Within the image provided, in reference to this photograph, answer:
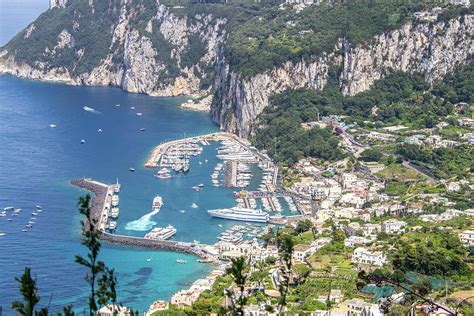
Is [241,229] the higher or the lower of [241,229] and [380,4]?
the lower

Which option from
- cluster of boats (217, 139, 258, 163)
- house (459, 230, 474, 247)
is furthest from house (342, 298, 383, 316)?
cluster of boats (217, 139, 258, 163)

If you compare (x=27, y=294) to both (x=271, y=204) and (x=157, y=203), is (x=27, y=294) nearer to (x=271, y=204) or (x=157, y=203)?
(x=157, y=203)

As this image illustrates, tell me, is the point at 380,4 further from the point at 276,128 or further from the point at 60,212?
the point at 60,212

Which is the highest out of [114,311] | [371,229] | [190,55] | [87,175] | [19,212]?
[114,311]

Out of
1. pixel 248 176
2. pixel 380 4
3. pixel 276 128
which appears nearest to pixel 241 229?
pixel 248 176

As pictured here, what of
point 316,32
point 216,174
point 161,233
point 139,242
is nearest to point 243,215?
point 161,233

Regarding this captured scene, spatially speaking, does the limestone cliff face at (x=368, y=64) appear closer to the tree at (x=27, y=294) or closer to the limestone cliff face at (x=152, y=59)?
the limestone cliff face at (x=152, y=59)
